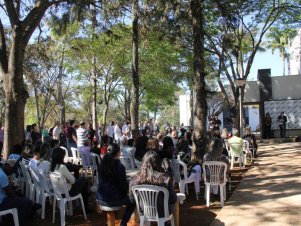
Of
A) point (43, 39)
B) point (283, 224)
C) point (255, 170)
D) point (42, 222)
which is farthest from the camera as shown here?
point (43, 39)

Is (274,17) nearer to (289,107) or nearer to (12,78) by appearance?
(289,107)

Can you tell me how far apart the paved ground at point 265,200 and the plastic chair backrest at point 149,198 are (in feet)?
5.16

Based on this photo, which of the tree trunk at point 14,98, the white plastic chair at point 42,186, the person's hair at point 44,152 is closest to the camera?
the white plastic chair at point 42,186

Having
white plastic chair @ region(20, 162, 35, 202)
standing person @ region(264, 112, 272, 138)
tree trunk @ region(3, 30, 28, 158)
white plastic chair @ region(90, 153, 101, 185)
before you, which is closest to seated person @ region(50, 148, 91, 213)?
white plastic chair @ region(20, 162, 35, 202)

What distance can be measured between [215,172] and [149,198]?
8.48 feet

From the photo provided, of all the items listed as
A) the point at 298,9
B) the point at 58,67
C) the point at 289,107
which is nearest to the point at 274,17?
the point at 298,9

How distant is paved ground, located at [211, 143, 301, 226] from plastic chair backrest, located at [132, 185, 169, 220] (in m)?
1.57

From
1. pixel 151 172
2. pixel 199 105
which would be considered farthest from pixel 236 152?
Result: pixel 151 172

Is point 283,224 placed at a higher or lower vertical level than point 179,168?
lower

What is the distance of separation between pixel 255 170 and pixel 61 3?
7229mm

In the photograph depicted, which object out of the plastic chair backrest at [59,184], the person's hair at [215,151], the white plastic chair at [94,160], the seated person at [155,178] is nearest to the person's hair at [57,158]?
the plastic chair backrest at [59,184]

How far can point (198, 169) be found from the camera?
7.80 metres

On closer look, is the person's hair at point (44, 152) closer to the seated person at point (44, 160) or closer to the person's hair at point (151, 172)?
the seated person at point (44, 160)

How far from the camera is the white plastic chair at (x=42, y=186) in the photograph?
6484 millimetres
